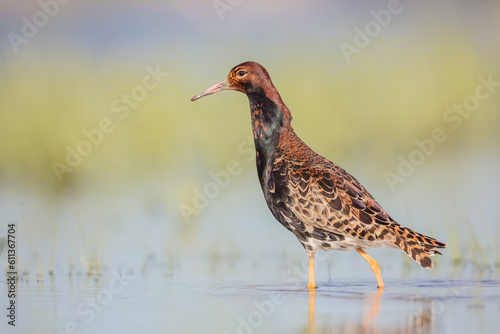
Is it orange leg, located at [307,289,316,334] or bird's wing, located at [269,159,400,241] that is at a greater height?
bird's wing, located at [269,159,400,241]

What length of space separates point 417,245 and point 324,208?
101 centimetres

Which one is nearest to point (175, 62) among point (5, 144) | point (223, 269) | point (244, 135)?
point (244, 135)

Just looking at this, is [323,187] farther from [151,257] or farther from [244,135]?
[244,135]

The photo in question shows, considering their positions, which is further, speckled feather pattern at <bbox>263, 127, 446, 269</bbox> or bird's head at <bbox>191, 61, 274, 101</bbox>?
bird's head at <bbox>191, 61, 274, 101</bbox>

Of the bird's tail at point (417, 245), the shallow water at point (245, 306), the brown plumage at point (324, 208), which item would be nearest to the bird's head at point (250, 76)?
the brown plumage at point (324, 208)

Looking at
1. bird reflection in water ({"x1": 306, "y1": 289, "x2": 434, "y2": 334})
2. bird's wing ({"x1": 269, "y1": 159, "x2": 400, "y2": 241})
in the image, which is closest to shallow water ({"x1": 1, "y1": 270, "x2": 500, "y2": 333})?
bird reflection in water ({"x1": 306, "y1": 289, "x2": 434, "y2": 334})

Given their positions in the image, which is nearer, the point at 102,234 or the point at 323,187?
the point at 323,187

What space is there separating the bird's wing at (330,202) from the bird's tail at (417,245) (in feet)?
0.33

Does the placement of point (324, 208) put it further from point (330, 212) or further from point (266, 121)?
point (266, 121)

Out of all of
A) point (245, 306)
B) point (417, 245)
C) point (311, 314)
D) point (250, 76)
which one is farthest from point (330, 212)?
point (311, 314)

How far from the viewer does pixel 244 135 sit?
15508mm

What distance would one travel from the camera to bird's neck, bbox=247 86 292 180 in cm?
1114

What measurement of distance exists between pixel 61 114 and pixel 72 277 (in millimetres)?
5220

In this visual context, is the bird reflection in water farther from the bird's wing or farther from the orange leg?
the bird's wing
